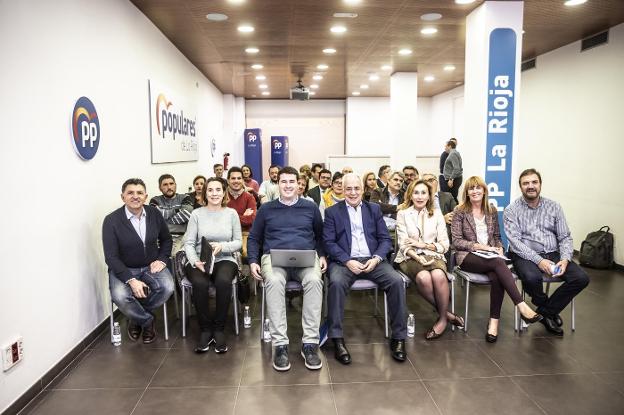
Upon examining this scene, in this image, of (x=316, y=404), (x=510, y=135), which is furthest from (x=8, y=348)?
(x=510, y=135)

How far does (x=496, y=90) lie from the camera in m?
5.39

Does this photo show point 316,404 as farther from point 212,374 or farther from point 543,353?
point 543,353

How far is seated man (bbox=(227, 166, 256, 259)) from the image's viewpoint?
16.6 feet

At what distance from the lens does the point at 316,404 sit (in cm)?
294

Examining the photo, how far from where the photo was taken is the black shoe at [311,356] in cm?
342

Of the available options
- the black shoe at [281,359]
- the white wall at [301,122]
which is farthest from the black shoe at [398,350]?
the white wall at [301,122]

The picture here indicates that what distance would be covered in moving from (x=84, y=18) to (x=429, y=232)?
347cm

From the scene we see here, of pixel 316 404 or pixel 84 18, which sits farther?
pixel 84 18

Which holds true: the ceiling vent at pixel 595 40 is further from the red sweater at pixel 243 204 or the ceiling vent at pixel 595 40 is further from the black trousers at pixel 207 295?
the black trousers at pixel 207 295

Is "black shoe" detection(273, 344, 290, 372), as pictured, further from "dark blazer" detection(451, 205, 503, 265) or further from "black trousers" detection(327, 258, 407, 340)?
"dark blazer" detection(451, 205, 503, 265)

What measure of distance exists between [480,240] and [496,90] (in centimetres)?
205

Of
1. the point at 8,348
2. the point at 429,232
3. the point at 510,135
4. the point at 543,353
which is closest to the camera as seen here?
the point at 8,348

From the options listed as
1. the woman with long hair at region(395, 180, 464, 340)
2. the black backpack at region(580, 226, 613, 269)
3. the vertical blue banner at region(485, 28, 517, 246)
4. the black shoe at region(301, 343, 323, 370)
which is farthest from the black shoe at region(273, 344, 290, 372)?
the black backpack at region(580, 226, 613, 269)

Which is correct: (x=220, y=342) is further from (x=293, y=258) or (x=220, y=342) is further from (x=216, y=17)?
(x=216, y=17)
